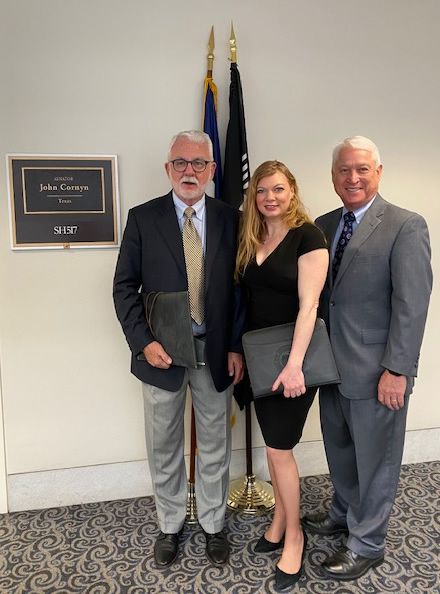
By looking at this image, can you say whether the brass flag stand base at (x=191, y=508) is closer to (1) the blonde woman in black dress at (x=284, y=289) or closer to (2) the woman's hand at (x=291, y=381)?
(1) the blonde woman in black dress at (x=284, y=289)

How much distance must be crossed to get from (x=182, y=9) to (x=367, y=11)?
1.04 m

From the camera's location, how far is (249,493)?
2578 mm

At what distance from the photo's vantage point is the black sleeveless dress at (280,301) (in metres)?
1.77

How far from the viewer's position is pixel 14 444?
8.23 feet

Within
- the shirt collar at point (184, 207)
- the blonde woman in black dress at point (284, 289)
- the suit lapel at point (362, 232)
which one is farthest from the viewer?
the shirt collar at point (184, 207)

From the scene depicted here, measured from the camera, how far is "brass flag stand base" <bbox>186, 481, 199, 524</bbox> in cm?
239

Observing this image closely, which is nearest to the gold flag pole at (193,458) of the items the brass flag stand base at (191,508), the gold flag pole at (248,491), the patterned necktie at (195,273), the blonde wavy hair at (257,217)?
the brass flag stand base at (191,508)

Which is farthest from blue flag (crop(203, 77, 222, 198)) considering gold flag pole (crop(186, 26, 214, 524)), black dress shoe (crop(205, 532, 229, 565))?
black dress shoe (crop(205, 532, 229, 565))

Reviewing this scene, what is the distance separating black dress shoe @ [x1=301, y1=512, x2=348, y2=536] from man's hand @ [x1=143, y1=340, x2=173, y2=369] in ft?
3.68

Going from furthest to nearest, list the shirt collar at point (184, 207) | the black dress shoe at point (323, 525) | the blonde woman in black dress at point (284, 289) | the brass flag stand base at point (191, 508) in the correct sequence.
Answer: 1. the brass flag stand base at point (191, 508)
2. the black dress shoe at point (323, 525)
3. the shirt collar at point (184, 207)
4. the blonde woman in black dress at point (284, 289)

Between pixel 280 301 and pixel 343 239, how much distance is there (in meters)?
0.43

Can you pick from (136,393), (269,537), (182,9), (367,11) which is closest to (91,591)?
(269,537)

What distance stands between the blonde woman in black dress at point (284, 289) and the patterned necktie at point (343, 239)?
0.78ft

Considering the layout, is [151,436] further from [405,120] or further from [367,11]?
[367,11]
